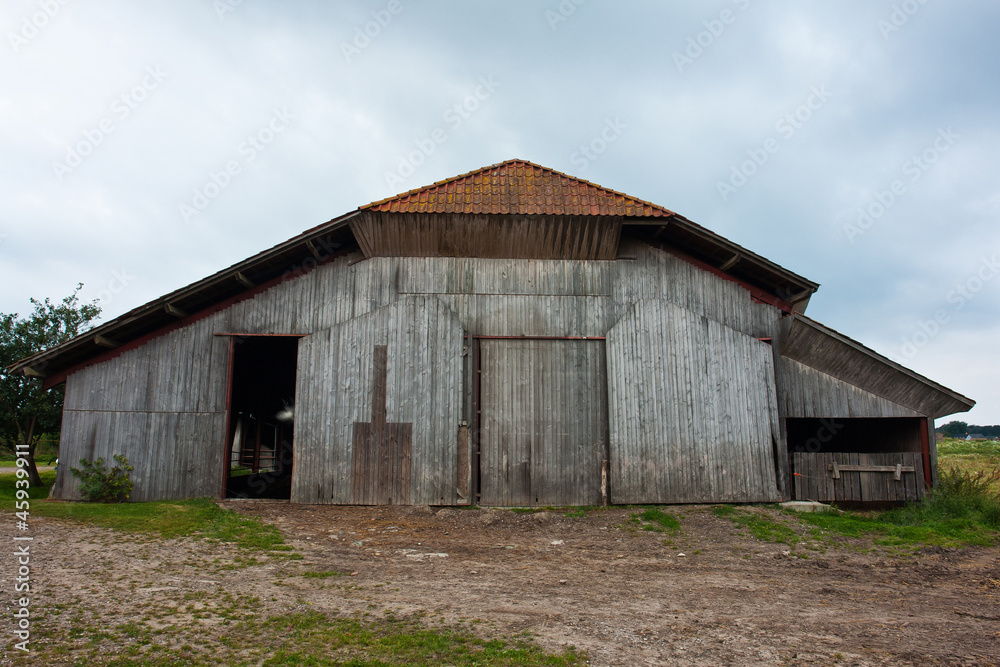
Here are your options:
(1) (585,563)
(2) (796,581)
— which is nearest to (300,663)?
(1) (585,563)

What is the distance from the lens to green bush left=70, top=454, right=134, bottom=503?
13.7 meters

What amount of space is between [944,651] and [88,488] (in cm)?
1630

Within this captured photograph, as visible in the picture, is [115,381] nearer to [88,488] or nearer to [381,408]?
[88,488]

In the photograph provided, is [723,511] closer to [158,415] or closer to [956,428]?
[158,415]

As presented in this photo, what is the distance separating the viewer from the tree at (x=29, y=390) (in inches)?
722

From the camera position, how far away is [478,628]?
6.62m

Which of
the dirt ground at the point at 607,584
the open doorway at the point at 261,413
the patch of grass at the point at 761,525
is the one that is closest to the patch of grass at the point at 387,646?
the dirt ground at the point at 607,584

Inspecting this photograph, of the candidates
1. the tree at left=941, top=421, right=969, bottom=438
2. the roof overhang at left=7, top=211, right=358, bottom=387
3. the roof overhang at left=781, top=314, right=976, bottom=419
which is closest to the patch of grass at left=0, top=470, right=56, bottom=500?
the roof overhang at left=7, top=211, right=358, bottom=387

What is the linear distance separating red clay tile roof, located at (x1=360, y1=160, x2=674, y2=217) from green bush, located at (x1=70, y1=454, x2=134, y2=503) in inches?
339

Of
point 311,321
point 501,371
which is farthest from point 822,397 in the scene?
point 311,321

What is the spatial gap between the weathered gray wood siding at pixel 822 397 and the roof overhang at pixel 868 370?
177 millimetres

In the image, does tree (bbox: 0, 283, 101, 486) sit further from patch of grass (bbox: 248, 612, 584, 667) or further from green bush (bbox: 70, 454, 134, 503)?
patch of grass (bbox: 248, 612, 584, 667)

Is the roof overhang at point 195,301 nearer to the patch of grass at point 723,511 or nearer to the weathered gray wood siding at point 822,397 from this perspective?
the patch of grass at point 723,511

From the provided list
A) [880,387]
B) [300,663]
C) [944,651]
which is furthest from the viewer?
[880,387]
